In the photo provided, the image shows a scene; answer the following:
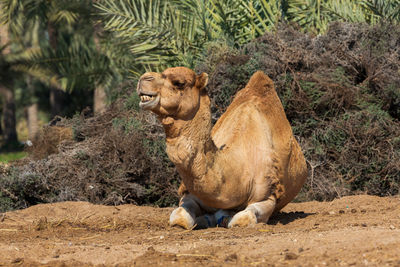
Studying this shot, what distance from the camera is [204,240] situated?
231 inches

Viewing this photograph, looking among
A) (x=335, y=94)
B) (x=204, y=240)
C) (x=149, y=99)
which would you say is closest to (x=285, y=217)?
(x=204, y=240)

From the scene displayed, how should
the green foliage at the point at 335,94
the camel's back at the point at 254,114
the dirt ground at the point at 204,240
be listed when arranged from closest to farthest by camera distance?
the dirt ground at the point at 204,240, the camel's back at the point at 254,114, the green foliage at the point at 335,94

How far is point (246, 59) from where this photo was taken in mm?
12203

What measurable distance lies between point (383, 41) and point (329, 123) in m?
1.93

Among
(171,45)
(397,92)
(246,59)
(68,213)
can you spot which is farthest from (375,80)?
(68,213)

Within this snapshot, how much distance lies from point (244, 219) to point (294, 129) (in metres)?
5.10

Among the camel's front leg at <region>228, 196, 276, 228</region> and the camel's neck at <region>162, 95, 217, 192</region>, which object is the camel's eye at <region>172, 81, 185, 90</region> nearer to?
the camel's neck at <region>162, 95, 217, 192</region>

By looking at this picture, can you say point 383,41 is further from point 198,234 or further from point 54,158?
point 198,234

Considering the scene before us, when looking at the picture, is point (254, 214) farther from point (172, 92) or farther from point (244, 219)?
point (172, 92)

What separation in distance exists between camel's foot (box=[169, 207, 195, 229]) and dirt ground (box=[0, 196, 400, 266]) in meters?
0.07

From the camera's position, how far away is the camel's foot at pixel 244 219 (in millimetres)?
6555

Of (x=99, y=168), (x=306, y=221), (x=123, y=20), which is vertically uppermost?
(x=123, y=20)

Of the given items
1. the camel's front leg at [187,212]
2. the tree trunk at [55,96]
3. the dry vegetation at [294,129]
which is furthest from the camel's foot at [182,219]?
the tree trunk at [55,96]

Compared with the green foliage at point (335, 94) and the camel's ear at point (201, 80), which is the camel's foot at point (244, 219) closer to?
the camel's ear at point (201, 80)
